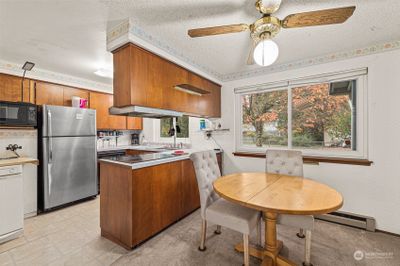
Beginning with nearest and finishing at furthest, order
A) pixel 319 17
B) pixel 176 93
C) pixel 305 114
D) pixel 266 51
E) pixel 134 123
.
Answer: pixel 319 17, pixel 266 51, pixel 176 93, pixel 305 114, pixel 134 123

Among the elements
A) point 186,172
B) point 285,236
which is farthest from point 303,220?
point 186,172

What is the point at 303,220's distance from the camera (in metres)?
1.62

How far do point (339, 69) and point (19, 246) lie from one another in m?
4.56

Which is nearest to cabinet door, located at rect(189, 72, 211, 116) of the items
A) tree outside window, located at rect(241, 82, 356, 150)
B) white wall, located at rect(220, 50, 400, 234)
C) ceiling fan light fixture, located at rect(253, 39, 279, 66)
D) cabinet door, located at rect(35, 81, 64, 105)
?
tree outside window, located at rect(241, 82, 356, 150)

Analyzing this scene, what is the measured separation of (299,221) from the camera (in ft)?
5.35

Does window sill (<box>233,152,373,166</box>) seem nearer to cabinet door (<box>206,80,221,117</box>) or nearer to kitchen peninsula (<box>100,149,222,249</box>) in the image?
cabinet door (<box>206,80,221,117</box>)

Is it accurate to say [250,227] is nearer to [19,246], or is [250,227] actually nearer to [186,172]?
[186,172]

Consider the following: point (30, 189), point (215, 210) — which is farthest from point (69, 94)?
point (215, 210)

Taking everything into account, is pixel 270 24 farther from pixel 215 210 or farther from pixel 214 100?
pixel 214 100

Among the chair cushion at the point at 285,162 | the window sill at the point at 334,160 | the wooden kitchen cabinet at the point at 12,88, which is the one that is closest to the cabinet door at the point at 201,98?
the chair cushion at the point at 285,162

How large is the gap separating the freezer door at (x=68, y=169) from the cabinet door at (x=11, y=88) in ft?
2.82

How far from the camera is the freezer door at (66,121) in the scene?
273cm

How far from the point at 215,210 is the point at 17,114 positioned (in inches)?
116

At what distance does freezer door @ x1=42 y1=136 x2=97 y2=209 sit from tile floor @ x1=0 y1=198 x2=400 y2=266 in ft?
1.60
